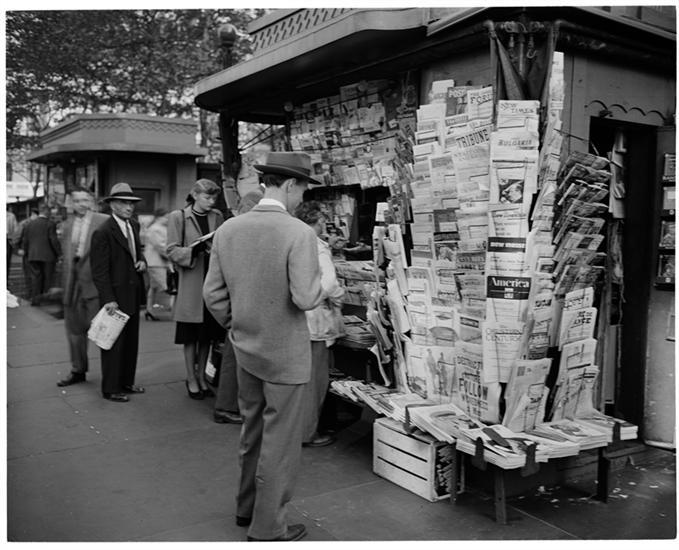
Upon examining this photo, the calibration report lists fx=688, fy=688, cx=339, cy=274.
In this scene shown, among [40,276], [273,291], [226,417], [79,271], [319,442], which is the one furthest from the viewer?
[40,276]

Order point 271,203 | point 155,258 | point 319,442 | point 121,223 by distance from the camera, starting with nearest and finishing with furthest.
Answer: point 271,203 → point 319,442 → point 121,223 → point 155,258

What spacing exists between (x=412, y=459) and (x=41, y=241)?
10.2 m

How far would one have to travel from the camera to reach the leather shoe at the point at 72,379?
640 cm

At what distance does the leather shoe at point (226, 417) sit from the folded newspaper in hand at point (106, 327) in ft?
3.80

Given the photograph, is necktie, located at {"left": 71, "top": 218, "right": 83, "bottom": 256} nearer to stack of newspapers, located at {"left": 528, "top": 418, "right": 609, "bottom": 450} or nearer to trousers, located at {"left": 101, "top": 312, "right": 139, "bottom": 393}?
trousers, located at {"left": 101, "top": 312, "right": 139, "bottom": 393}

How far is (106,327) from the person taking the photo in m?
5.72

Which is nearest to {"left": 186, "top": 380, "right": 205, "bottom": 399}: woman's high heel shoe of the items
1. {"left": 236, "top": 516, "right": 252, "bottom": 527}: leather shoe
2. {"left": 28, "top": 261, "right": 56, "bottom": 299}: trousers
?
{"left": 236, "top": 516, "right": 252, "bottom": 527}: leather shoe

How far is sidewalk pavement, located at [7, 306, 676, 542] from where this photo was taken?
3.52 metres

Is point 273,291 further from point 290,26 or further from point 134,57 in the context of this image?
point 134,57

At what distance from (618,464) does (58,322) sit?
835cm

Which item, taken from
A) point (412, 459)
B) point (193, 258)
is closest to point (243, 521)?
point (412, 459)

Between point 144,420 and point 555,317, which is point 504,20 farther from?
point 144,420

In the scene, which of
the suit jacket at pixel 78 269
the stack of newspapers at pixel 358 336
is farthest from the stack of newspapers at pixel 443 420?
the suit jacket at pixel 78 269

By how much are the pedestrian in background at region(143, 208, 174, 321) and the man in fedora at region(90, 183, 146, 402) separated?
12.4ft
